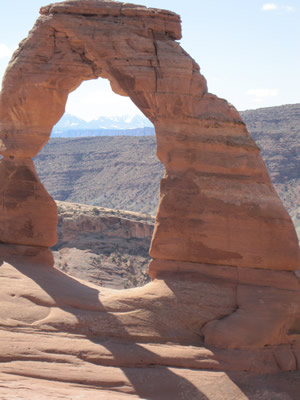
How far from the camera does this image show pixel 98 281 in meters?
32.5

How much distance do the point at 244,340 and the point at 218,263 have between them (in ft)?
6.71

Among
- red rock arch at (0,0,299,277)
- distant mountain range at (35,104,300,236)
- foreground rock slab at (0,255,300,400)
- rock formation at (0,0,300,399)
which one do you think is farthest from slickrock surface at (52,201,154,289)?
distant mountain range at (35,104,300,236)

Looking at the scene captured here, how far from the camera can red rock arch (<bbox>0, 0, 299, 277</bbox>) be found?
1548cm

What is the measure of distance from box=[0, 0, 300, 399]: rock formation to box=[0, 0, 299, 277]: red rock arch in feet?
0.09

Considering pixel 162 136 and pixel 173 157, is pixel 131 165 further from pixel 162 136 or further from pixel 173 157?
pixel 173 157

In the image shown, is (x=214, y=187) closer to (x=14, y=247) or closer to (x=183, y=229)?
(x=183, y=229)

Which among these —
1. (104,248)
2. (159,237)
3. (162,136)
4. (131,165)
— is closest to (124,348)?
(159,237)

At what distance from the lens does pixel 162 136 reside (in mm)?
15953

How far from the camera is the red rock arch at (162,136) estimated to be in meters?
15.5

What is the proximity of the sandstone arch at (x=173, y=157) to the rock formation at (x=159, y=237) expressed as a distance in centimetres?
3

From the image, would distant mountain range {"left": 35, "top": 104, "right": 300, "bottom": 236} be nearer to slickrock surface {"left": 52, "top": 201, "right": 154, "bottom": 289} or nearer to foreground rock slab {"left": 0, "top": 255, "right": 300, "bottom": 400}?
slickrock surface {"left": 52, "top": 201, "right": 154, "bottom": 289}

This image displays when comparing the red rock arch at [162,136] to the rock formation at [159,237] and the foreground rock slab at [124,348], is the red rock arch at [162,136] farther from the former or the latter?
the foreground rock slab at [124,348]

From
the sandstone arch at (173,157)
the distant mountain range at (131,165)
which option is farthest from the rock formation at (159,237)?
the distant mountain range at (131,165)

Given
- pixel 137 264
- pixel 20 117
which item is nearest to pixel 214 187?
pixel 20 117
